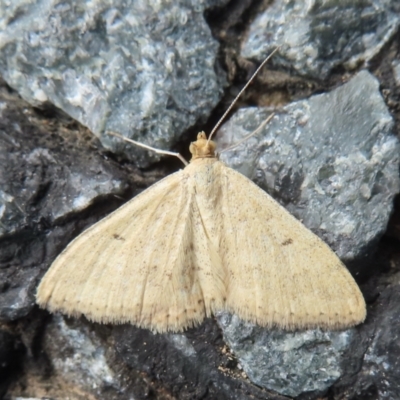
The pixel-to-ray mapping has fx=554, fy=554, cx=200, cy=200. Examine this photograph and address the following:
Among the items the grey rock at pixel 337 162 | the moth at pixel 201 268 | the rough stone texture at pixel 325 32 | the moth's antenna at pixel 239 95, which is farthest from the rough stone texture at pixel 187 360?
the rough stone texture at pixel 325 32

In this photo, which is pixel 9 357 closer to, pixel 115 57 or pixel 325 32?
pixel 115 57

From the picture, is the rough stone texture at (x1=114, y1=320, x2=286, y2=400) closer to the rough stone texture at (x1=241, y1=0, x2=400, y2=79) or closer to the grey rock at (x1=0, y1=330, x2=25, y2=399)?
the grey rock at (x1=0, y1=330, x2=25, y2=399)

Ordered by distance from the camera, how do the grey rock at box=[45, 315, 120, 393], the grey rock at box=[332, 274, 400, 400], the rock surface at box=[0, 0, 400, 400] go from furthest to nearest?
the grey rock at box=[45, 315, 120, 393] → the rock surface at box=[0, 0, 400, 400] → the grey rock at box=[332, 274, 400, 400]

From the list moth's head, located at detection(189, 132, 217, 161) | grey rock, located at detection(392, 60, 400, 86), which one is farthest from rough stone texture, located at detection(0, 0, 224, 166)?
grey rock, located at detection(392, 60, 400, 86)

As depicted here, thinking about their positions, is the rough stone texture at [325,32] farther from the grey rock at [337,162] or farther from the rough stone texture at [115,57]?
the rough stone texture at [115,57]

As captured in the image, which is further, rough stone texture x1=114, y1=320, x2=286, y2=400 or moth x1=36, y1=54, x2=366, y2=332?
rough stone texture x1=114, y1=320, x2=286, y2=400

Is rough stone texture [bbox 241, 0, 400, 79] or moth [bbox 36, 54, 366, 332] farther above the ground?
rough stone texture [bbox 241, 0, 400, 79]

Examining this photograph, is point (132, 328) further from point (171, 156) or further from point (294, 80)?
point (294, 80)
